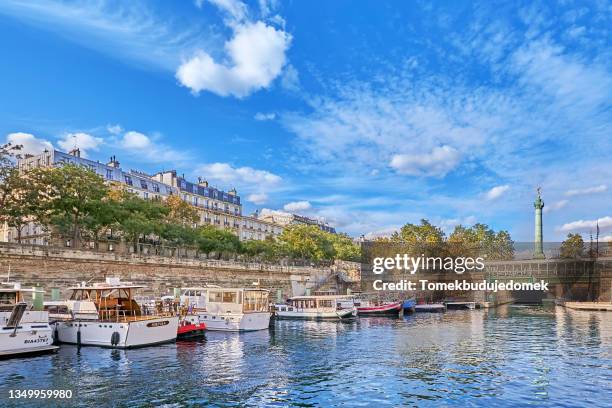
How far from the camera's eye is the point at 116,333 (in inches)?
1281

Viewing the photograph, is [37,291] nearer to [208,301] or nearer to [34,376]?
[34,376]

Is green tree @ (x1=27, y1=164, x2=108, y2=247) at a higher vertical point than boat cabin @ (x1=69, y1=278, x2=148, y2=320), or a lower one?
higher

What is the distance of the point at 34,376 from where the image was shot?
947 inches

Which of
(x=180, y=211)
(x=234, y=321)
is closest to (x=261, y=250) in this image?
(x=180, y=211)

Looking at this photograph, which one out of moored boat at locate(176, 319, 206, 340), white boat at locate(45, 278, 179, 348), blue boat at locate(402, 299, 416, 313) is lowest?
blue boat at locate(402, 299, 416, 313)

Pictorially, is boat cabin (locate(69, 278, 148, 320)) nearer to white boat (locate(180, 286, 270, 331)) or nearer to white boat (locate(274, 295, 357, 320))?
white boat (locate(180, 286, 270, 331))

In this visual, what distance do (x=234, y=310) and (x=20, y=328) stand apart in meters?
18.7

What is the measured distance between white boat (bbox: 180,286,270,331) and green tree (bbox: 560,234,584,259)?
88379mm

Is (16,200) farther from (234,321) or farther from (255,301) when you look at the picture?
(234,321)

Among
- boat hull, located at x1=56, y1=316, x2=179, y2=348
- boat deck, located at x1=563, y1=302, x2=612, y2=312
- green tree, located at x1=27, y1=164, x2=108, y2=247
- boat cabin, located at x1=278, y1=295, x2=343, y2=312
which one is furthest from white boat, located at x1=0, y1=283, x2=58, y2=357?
boat deck, located at x1=563, y1=302, x2=612, y2=312

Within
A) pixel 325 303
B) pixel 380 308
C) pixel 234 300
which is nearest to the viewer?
pixel 234 300

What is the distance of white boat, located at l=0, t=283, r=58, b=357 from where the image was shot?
2842 cm

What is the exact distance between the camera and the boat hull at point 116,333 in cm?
3250

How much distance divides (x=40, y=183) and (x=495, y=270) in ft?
334
